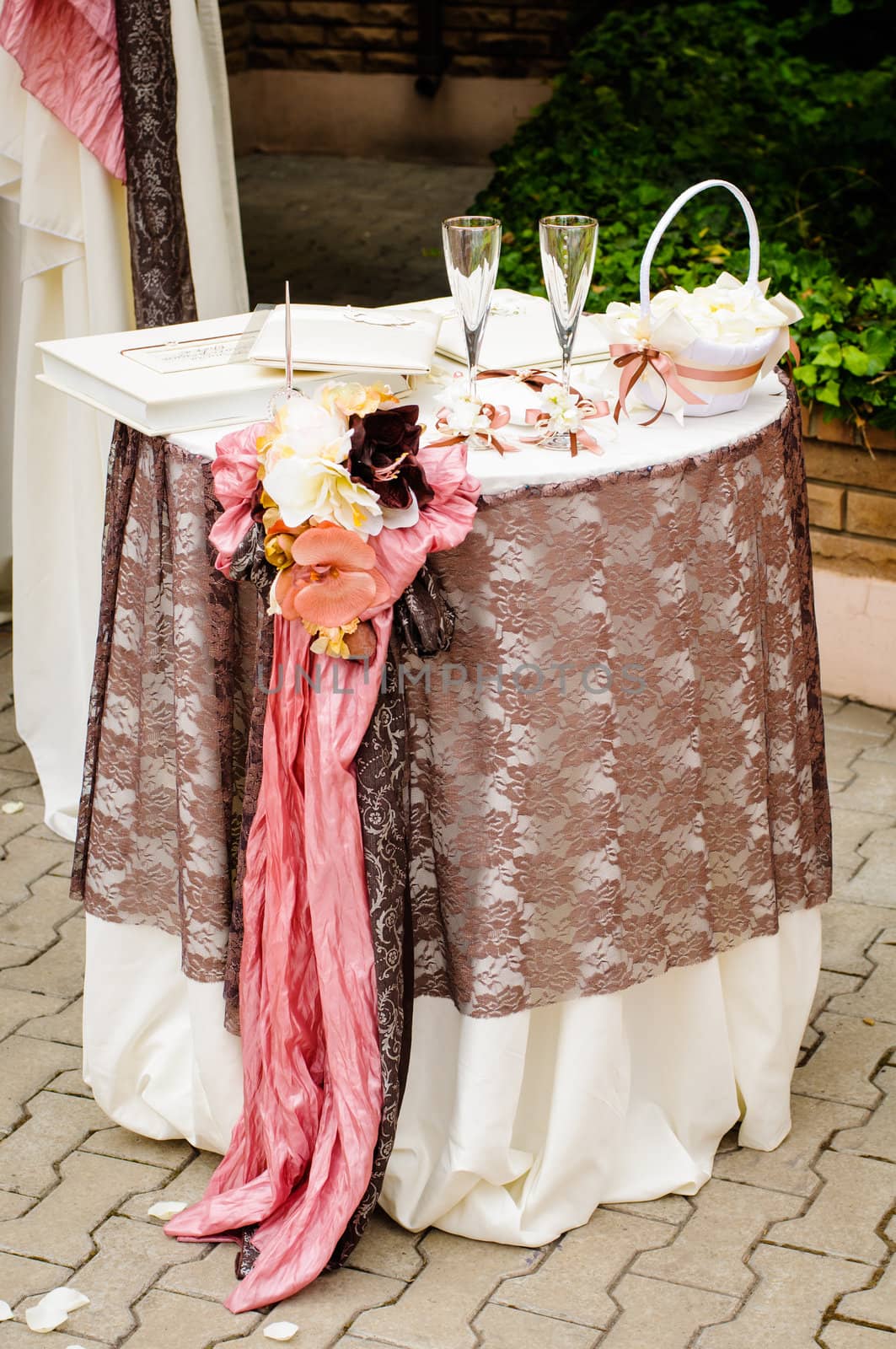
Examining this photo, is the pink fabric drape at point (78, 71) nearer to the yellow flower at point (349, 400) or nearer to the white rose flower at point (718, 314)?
the white rose flower at point (718, 314)

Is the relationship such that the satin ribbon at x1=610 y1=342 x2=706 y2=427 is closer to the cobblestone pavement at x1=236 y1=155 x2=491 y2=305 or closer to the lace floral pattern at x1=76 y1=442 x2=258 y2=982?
the lace floral pattern at x1=76 y1=442 x2=258 y2=982

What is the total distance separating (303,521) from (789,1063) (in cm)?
124

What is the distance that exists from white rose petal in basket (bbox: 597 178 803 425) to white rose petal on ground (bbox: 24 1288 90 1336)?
56.8 inches

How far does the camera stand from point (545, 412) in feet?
7.48

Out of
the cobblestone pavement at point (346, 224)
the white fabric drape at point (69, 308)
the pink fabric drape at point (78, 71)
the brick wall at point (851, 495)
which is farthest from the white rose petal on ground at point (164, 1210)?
the cobblestone pavement at point (346, 224)

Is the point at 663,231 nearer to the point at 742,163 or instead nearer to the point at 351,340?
the point at 351,340

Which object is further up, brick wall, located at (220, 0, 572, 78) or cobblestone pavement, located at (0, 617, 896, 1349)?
brick wall, located at (220, 0, 572, 78)

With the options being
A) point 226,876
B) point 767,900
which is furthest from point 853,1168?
point 226,876

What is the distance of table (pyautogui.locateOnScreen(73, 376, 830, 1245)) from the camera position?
2.17 meters

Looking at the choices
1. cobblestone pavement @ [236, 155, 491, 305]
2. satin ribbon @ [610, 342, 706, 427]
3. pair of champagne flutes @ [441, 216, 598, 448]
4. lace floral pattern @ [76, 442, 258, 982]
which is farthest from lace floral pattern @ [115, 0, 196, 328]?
cobblestone pavement @ [236, 155, 491, 305]

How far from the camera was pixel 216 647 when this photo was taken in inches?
89.4

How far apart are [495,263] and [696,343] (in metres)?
0.29

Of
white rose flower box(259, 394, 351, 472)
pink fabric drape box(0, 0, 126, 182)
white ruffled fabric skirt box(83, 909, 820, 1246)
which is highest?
pink fabric drape box(0, 0, 126, 182)

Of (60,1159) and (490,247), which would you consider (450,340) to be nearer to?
(490,247)
